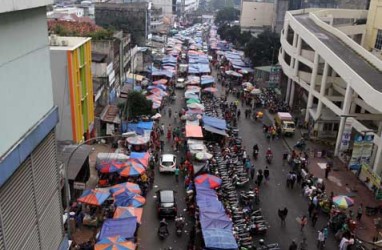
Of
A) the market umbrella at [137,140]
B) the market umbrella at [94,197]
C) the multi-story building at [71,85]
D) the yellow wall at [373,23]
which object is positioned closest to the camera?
the market umbrella at [94,197]

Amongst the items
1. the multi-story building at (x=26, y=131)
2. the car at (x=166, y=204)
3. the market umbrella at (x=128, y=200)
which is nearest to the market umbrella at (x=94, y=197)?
the market umbrella at (x=128, y=200)

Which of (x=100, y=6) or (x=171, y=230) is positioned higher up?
(x=100, y=6)

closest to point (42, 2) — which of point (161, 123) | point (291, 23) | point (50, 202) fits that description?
point (50, 202)

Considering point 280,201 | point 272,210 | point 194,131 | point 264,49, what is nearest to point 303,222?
point 272,210

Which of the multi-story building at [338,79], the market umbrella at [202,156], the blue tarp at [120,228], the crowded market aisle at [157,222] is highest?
the multi-story building at [338,79]

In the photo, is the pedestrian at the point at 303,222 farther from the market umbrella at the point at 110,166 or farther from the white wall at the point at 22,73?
the white wall at the point at 22,73

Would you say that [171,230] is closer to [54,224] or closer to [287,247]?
[287,247]
